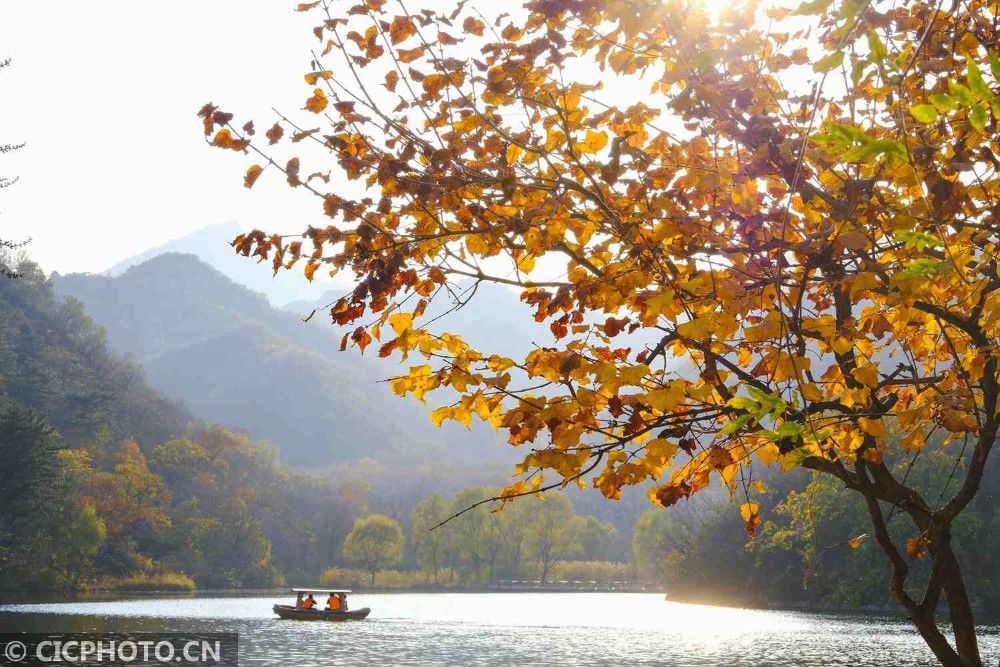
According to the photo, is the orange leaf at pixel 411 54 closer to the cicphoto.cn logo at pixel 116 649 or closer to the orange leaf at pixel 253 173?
the orange leaf at pixel 253 173

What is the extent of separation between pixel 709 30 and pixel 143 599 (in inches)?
2686

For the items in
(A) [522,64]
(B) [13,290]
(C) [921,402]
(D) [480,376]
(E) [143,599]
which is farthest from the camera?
(B) [13,290]

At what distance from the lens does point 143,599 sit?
64.5 m

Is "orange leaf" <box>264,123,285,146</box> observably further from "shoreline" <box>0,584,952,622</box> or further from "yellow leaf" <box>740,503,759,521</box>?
"shoreline" <box>0,584,952,622</box>

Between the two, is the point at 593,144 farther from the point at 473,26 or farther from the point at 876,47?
the point at 876,47

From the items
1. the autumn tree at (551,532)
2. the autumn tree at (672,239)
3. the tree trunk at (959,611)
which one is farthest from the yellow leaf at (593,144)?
the autumn tree at (551,532)

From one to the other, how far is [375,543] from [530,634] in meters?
66.8

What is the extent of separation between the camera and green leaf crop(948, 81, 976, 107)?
83.7 inches

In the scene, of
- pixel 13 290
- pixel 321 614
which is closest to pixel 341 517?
pixel 13 290

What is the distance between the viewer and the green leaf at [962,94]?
2.13 meters

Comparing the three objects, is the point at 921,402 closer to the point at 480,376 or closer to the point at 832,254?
the point at 832,254

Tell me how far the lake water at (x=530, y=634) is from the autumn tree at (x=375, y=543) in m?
44.7

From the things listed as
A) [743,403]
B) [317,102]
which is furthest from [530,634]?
[743,403]

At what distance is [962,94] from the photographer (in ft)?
7.01
